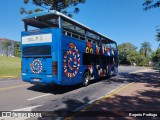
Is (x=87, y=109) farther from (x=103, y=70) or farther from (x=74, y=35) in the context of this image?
(x=103, y=70)

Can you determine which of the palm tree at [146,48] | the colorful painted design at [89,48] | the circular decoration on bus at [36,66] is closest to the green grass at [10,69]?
the colorful painted design at [89,48]

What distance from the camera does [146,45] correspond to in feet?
490

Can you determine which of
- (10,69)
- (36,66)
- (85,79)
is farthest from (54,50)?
(10,69)

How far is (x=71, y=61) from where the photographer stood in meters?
13.2

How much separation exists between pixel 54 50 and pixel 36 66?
1.51 meters

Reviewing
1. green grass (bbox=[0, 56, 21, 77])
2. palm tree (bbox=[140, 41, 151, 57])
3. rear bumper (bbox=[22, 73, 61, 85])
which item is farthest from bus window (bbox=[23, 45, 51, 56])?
palm tree (bbox=[140, 41, 151, 57])

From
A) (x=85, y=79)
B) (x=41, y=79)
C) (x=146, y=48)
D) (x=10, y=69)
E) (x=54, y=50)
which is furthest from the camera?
(x=146, y=48)

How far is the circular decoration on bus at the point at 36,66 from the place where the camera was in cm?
1268

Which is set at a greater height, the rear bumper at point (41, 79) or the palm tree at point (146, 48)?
the palm tree at point (146, 48)

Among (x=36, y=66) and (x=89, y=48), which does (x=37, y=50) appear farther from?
(x=89, y=48)

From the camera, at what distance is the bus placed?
1203 cm

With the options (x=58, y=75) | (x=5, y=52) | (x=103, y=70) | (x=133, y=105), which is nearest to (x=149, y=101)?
(x=133, y=105)

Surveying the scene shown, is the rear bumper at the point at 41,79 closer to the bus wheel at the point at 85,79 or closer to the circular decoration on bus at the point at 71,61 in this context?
the circular decoration on bus at the point at 71,61

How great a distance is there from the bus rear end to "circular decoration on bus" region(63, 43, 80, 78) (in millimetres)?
799
